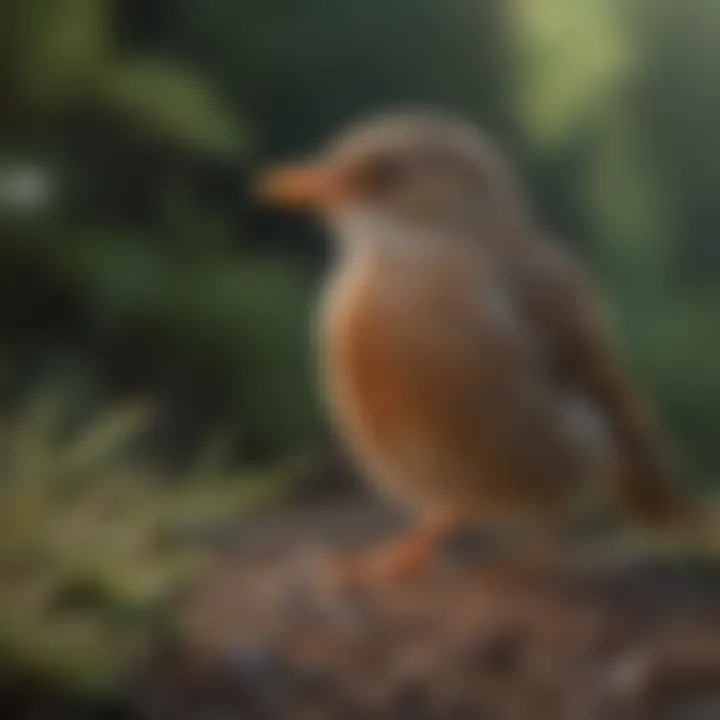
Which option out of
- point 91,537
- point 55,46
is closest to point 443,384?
point 91,537

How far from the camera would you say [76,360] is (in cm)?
112

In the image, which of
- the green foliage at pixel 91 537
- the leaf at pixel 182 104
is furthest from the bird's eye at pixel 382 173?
the green foliage at pixel 91 537

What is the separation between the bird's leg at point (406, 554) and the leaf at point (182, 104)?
0.96 ft

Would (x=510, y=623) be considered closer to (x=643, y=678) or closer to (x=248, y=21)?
(x=643, y=678)

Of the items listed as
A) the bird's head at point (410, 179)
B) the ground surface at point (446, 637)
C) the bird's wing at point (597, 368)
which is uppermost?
the bird's head at point (410, 179)

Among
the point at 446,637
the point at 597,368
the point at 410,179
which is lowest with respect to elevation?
the point at 446,637

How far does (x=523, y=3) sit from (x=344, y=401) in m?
0.30

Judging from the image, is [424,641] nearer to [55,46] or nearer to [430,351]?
[430,351]

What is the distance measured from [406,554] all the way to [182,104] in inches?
13.6

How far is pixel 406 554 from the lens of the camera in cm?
108

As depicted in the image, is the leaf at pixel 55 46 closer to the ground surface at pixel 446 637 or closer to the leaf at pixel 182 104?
the leaf at pixel 182 104

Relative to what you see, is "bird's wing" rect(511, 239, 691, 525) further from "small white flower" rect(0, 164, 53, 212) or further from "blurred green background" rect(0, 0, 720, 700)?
"small white flower" rect(0, 164, 53, 212)

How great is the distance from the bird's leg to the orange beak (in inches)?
8.9

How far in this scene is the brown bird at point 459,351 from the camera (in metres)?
1.07
